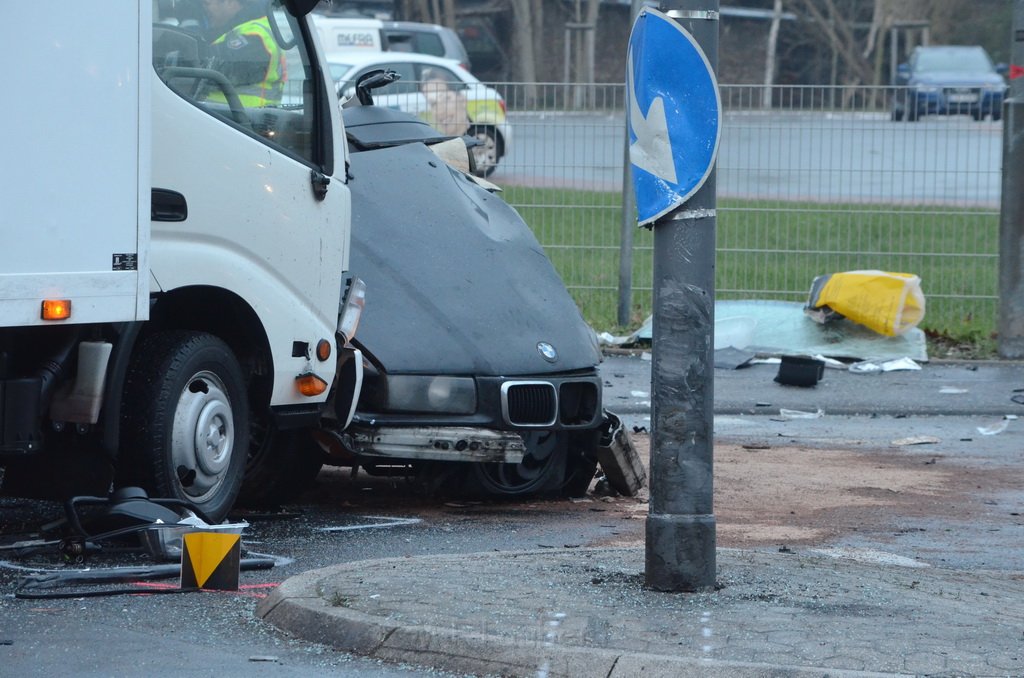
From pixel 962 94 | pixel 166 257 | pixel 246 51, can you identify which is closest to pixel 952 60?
pixel 962 94

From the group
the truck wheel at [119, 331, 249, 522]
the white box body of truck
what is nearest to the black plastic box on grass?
the truck wheel at [119, 331, 249, 522]

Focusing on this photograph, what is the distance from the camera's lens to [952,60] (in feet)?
121

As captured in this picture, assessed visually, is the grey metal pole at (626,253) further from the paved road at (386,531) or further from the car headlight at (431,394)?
the car headlight at (431,394)

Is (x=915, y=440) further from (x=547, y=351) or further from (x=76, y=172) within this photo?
(x=76, y=172)

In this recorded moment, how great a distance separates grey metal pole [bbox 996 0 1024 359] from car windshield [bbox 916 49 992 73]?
24.5 m

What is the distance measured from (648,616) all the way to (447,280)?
116 inches

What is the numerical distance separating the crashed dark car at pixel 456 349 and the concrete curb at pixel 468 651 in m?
2.08

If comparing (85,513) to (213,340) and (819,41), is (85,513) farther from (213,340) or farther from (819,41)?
(819,41)


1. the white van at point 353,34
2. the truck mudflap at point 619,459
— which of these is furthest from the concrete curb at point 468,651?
the white van at point 353,34

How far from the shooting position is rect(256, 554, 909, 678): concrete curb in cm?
459

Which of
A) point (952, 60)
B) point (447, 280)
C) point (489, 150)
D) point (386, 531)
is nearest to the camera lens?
point (386, 531)

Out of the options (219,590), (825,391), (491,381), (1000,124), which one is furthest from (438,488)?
(1000,124)

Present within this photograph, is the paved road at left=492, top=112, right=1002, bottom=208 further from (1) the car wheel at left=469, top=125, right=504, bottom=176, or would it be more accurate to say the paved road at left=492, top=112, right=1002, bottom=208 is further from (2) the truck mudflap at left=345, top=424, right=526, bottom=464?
(2) the truck mudflap at left=345, top=424, right=526, bottom=464

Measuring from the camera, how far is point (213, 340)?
673 cm
